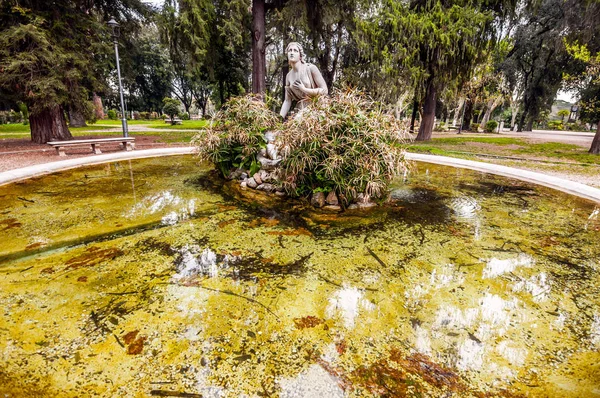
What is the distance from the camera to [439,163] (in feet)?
22.5

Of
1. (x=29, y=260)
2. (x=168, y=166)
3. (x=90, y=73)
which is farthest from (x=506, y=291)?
(x=90, y=73)

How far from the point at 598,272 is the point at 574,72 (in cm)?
2445

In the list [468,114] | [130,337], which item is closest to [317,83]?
[130,337]

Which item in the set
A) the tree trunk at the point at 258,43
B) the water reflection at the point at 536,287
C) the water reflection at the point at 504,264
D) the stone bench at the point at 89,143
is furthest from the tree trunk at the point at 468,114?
the water reflection at the point at 536,287

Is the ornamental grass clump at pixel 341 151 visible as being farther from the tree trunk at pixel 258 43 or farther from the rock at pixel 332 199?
the tree trunk at pixel 258 43

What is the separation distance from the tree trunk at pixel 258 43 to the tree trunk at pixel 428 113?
20.8ft

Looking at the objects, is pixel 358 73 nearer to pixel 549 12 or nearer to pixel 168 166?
pixel 168 166

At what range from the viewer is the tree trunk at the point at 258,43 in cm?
978

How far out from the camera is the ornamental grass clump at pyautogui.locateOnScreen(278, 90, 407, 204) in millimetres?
3656

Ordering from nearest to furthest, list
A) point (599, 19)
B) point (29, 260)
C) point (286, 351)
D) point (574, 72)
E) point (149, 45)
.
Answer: point (286, 351)
point (29, 260)
point (599, 19)
point (574, 72)
point (149, 45)

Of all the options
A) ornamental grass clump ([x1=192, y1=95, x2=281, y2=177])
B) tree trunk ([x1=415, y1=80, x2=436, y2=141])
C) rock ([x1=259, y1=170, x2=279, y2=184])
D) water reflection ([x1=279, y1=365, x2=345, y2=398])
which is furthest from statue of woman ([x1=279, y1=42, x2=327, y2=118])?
tree trunk ([x1=415, y1=80, x2=436, y2=141])

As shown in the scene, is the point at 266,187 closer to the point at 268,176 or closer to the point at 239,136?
the point at 268,176

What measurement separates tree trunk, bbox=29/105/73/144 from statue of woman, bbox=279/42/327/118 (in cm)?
865

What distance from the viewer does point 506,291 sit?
2051 millimetres
